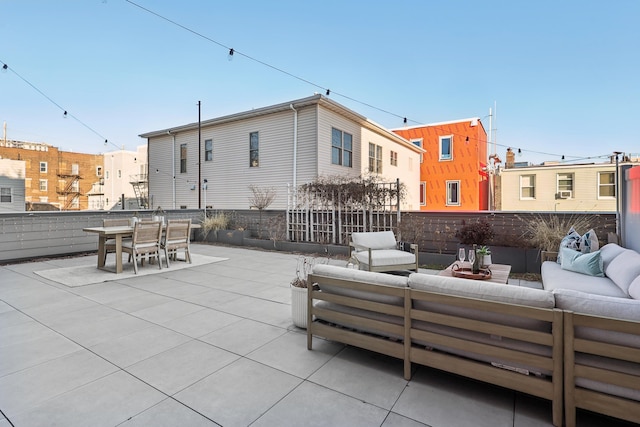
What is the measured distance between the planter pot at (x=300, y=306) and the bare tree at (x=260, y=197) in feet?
22.5

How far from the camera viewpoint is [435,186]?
19.0m

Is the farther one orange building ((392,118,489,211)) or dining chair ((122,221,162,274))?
orange building ((392,118,489,211))

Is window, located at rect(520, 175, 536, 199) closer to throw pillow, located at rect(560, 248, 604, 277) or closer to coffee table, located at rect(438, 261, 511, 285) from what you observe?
throw pillow, located at rect(560, 248, 604, 277)

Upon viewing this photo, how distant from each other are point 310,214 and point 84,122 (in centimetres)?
1119

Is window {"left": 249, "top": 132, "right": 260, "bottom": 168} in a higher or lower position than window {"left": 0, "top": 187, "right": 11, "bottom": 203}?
higher

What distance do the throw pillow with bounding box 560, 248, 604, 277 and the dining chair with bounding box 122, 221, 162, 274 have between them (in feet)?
21.5

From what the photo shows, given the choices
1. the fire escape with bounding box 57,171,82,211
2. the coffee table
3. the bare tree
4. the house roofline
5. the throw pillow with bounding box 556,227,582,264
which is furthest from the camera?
the fire escape with bounding box 57,171,82,211

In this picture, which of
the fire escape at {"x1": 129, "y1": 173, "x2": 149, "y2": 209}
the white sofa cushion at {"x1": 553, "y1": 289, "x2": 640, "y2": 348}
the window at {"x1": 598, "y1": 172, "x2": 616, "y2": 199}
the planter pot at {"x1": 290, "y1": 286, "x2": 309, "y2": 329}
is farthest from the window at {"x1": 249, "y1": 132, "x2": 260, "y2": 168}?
the window at {"x1": 598, "y1": 172, "x2": 616, "y2": 199}

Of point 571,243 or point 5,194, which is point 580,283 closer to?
point 571,243

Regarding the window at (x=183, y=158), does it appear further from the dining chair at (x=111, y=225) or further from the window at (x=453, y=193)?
the window at (x=453, y=193)

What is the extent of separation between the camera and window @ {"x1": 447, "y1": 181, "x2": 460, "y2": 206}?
59.7ft

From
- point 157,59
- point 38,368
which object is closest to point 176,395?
point 38,368

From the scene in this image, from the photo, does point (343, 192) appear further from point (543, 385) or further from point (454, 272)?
point (543, 385)

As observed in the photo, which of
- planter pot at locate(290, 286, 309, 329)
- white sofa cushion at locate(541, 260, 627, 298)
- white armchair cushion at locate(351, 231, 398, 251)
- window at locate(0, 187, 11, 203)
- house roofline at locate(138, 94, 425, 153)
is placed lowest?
planter pot at locate(290, 286, 309, 329)
